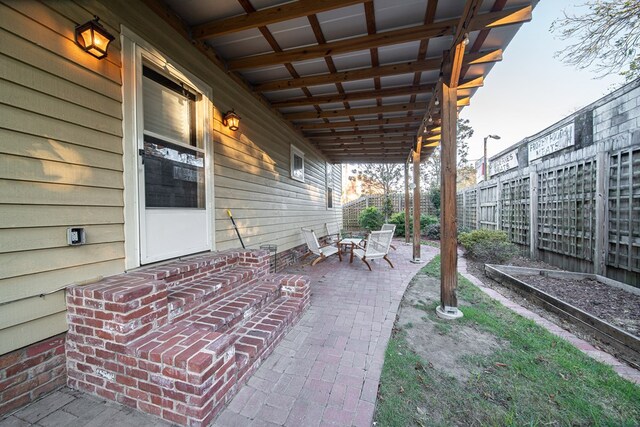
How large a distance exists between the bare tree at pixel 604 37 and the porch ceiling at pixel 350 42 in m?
2.54

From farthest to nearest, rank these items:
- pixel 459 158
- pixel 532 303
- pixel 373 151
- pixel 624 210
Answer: pixel 459 158 < pixel 373 151 < pixel 624 210 < pixel 532 303

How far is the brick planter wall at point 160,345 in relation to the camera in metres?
1.38

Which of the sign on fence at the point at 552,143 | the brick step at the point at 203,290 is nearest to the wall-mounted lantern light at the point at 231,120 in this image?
the brick step at the point at 203,290

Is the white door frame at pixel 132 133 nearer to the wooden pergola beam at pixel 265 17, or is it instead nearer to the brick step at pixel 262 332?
Result: the wooden pergola beam at pixel 265 17

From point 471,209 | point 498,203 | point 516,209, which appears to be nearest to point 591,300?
point 516,209

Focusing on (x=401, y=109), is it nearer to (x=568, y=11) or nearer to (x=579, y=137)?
(x=568, y=11)

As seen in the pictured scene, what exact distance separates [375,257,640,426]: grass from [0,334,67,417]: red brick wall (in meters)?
2.08

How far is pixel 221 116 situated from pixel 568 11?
Result: 6.09m

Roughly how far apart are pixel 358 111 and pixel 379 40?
2.06 metres

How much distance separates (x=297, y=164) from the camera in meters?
6.10

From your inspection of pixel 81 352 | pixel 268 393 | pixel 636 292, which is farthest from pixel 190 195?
pixel 636 292

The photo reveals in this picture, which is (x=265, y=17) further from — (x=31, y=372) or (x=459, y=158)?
(x=459, y=158)

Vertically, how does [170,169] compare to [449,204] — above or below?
above

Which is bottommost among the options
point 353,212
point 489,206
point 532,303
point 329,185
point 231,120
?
point 532,303
